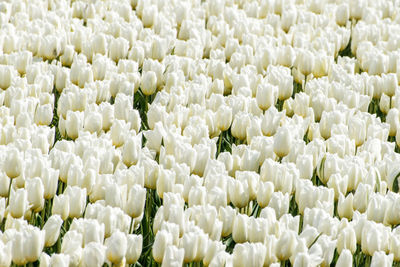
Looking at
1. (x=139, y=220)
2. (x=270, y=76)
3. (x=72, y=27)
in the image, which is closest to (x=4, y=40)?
(x=72, y=27)

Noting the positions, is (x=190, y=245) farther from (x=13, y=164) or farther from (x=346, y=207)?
(x=13, y=164)

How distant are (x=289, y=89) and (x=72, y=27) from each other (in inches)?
71.4

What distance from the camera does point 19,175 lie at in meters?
3.55

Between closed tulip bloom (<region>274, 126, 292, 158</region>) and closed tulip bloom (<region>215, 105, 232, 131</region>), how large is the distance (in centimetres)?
47

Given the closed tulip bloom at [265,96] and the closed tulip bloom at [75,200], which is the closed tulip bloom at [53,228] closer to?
the closed tulip bloom at [75,200]

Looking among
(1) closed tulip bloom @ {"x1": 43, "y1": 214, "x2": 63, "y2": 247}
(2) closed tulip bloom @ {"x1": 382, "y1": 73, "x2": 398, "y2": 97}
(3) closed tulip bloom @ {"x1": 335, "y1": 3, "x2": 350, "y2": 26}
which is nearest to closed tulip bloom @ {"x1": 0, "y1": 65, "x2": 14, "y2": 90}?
(1) closed tulip bloom @ {"x1": 43, "y1": 214, "x2": 63, "y2": 247}

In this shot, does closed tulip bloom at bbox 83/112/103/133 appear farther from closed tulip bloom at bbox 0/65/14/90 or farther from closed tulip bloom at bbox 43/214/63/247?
closed tulip bloom at bbox 43/214/63/247

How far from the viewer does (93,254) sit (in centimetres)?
295

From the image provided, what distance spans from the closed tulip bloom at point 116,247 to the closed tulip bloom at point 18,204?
0.46 m

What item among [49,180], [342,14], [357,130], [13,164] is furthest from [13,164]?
[342,14]

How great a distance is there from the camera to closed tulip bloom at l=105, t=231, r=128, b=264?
2.98 m

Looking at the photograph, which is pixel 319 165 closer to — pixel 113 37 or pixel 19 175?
pixel 19 175

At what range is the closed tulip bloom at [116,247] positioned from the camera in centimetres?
298

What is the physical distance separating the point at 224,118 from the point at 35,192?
1.34m
